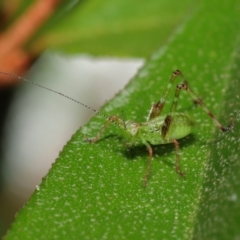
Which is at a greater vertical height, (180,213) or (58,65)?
(58,65)

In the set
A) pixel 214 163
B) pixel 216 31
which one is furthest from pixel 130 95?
pixel 216 31

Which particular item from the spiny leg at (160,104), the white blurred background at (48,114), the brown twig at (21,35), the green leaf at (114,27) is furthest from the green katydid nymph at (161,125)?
the white blurred background at (48,114)

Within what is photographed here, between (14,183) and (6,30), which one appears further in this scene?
(14,183)

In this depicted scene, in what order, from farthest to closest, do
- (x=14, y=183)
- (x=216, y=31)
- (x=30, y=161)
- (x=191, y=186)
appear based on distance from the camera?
(x=30, y=161)
(x=14, y=183)
(x=216, y=31)
(x=191, y=186)

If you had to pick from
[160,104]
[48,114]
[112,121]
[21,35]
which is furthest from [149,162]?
[48,114]

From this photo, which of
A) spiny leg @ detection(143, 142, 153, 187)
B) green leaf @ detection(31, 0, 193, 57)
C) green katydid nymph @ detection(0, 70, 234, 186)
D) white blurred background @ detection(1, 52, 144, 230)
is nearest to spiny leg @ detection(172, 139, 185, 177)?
green katydid nymph @ detection(0, 70, 234, 186)

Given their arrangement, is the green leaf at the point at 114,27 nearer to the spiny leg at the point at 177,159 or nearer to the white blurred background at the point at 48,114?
the white blurred background at the point at 48,114

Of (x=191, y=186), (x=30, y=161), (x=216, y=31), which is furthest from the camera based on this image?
(x=30, y=161)

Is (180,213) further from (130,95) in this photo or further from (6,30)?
(6,30)

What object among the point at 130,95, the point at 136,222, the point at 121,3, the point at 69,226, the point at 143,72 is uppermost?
the point at 121,3
